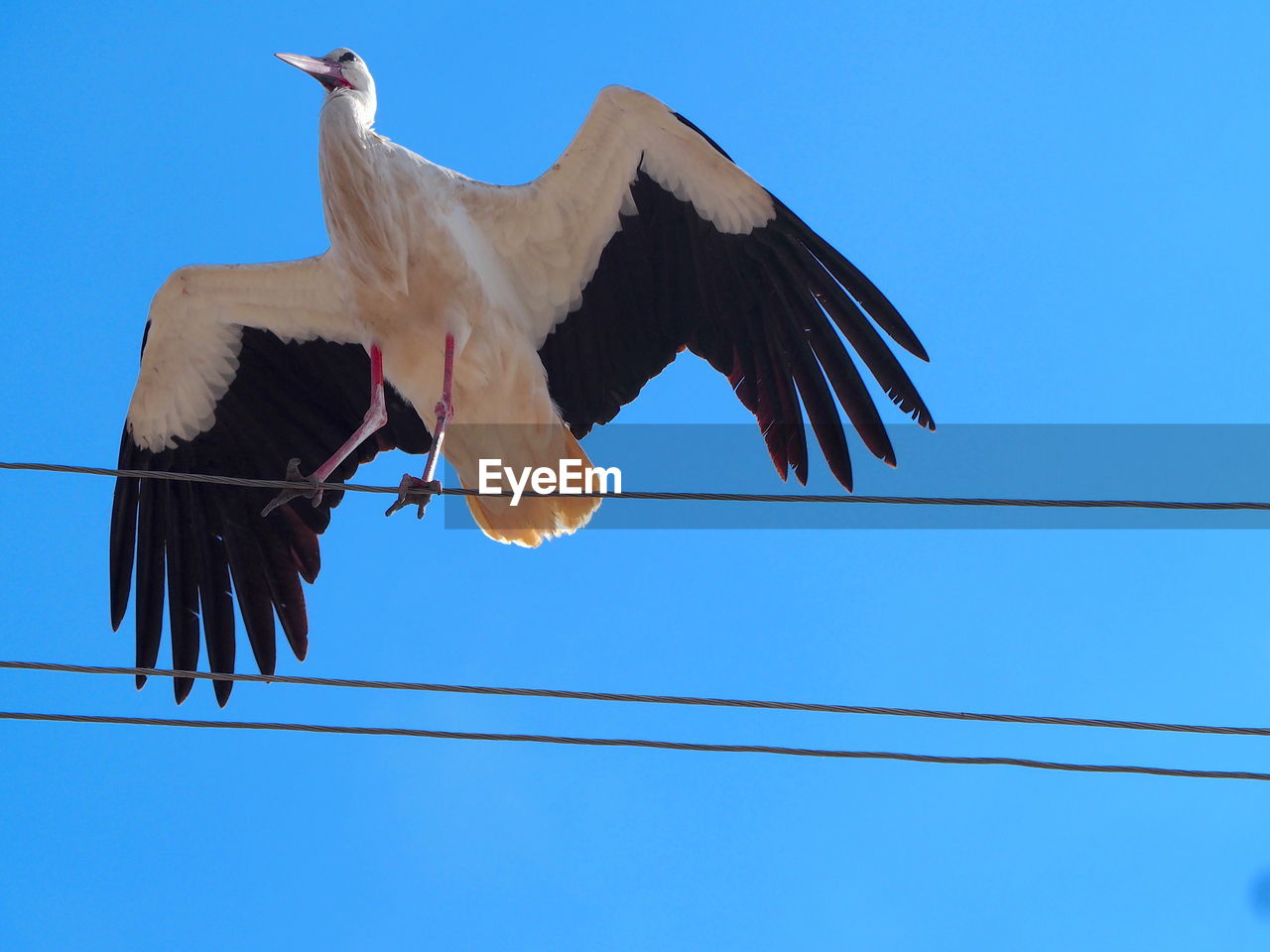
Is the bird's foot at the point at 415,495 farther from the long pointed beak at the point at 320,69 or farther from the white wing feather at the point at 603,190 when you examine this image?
the long pointed beak at the point at 320,69

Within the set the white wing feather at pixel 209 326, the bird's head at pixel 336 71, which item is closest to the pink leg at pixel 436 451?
the white wing feather at pixel 209 326

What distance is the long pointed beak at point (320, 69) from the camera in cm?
488

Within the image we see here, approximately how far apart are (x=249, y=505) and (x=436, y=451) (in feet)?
4.62

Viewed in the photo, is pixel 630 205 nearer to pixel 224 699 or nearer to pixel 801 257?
pixel 801 257

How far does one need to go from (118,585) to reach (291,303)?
1264mm

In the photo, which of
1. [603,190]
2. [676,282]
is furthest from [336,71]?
[676,282]

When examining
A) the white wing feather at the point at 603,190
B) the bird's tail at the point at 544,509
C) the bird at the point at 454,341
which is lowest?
the bird's tail at the point at 544,509

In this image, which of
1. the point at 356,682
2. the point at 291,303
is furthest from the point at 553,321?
the point at 356,682

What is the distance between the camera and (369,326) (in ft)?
15.8

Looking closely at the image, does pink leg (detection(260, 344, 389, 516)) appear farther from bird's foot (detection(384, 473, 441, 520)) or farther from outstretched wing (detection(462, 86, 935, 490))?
outstretched wing (detection(462, 86, 935, 490))

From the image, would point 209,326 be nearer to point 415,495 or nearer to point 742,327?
point 415,495

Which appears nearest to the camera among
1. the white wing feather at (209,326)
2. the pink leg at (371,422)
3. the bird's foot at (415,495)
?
the bird's foot at (415,495)

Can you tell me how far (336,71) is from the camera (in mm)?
4910

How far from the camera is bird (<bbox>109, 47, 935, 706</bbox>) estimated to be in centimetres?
467
